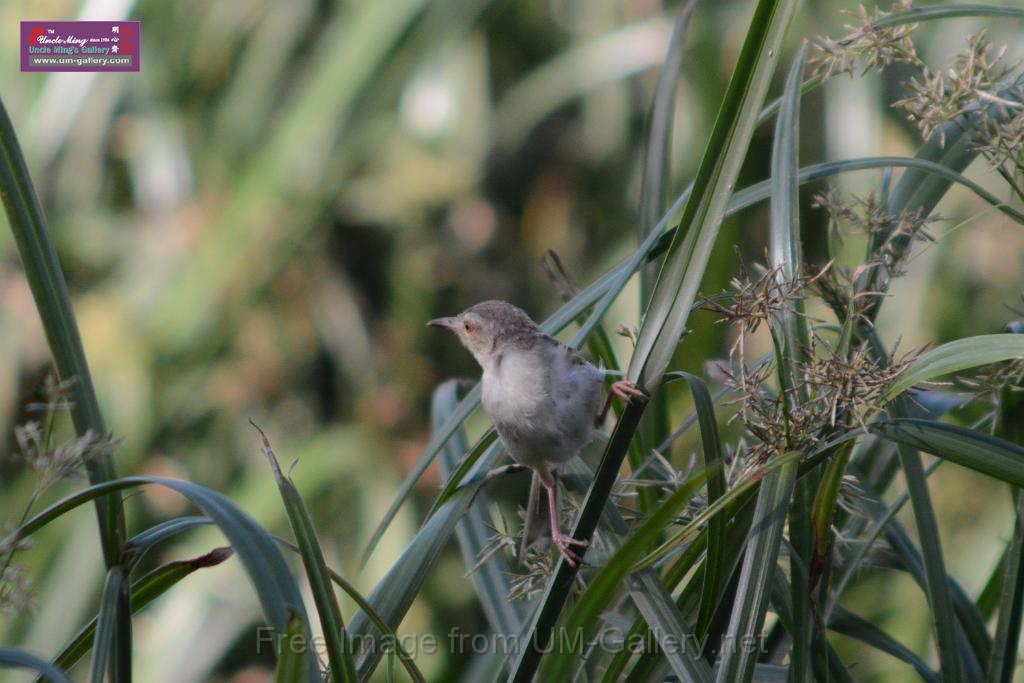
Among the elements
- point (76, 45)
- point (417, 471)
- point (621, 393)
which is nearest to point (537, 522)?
point (417, 471)

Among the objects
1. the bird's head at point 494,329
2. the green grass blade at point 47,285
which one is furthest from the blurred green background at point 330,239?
the green grass blade at point 47,285

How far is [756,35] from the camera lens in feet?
3.65

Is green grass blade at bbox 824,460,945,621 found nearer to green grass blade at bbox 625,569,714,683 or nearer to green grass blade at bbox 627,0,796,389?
green grass blade at bbox 625,569,714,683

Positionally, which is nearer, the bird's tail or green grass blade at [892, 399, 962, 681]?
green grass blade at [892, 399, 962, 681]

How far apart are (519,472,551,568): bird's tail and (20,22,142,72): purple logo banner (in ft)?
6.49

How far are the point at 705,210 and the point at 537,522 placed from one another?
0.77 metres

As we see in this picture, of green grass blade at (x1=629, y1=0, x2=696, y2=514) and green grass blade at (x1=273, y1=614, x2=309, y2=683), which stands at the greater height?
green grass blade at (x1=629, y1=0, x2=696, y2=514)

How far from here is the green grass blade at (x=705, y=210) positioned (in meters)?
1.13

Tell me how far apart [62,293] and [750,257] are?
3.78 metres

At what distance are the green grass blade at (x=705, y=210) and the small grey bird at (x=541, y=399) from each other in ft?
1.59

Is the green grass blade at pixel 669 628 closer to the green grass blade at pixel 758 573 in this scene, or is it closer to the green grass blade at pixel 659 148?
the green grass blade at pixel 758 573

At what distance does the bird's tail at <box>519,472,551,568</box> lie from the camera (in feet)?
5.38

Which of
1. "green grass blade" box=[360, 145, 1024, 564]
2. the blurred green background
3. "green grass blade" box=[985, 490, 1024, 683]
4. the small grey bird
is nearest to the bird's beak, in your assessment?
the small grey bird

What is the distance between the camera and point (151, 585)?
1.27 m
